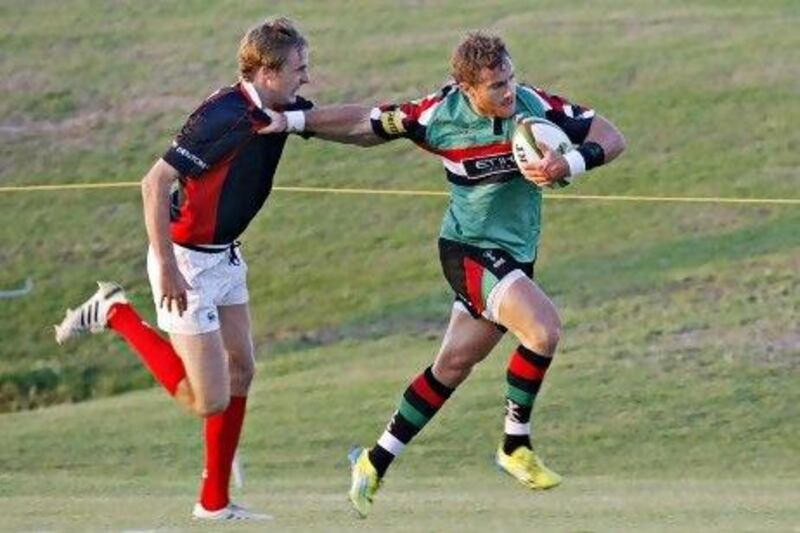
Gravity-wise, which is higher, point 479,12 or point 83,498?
point 83,498

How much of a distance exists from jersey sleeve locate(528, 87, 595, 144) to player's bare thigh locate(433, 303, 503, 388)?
0.96m

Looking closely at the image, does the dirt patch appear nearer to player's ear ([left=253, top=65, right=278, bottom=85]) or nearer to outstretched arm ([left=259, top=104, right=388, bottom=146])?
outstretched arm ([left=259, top=104, right=388, bottom=146])

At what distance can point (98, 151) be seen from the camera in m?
29.3

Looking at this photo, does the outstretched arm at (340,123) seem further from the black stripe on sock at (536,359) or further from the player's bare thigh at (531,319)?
the black stripe on sock at (536,359)

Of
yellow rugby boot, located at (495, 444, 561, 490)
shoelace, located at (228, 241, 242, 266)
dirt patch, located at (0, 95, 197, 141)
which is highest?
shoelace, located at (228, 241, 242, 266)

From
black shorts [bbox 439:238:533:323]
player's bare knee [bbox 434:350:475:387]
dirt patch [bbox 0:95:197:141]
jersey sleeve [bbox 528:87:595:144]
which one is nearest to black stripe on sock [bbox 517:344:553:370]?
black shorts [bbox 439:238:533:323]

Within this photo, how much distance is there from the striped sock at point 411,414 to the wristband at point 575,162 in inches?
46.7

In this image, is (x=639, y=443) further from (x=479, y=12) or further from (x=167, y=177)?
(x=479, y=12)

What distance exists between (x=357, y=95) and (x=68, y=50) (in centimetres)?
519

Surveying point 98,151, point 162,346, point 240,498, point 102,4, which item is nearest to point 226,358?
point 162,346

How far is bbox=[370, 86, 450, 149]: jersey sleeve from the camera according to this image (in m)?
10.6

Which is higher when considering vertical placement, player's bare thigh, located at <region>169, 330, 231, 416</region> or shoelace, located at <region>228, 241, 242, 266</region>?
shoelace, located at <region>228, 241, 242, 266</region>

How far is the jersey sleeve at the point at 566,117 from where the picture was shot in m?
10.7

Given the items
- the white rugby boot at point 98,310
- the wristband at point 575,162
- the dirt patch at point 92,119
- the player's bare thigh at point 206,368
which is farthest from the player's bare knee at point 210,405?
the dirt patch at point 92,119
